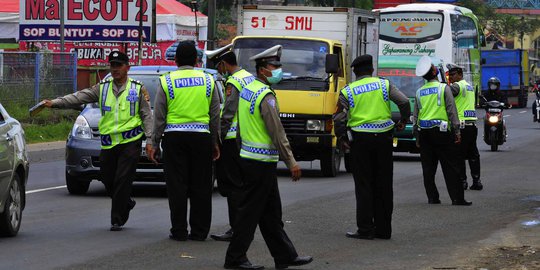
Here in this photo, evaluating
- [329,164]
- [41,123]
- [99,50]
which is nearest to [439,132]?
[329,164]

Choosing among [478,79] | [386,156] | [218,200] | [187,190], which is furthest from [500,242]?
[478,79]

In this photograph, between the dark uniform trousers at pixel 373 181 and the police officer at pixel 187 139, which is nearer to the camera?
the police officer at pixel 187 139

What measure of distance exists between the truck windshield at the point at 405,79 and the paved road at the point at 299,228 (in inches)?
232

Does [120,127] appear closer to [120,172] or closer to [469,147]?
[120,172]

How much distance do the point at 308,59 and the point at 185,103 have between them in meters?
8.88

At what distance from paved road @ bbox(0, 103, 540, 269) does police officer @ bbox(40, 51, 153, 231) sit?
391mm

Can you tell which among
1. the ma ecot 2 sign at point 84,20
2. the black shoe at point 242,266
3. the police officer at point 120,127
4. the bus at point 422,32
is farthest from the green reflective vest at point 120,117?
the bus at point 422,32

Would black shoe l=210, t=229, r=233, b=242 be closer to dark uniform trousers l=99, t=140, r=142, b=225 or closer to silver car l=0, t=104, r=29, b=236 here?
dark uniform trousers l=99, t=140, r=142, b=225

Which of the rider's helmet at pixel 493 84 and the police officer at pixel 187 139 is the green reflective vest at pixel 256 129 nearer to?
the police officer at pixel 187 139

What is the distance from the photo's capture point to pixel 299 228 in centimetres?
1293

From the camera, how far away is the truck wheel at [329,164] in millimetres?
20359

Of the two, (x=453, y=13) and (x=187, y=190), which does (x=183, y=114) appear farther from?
(x=453, y=13)

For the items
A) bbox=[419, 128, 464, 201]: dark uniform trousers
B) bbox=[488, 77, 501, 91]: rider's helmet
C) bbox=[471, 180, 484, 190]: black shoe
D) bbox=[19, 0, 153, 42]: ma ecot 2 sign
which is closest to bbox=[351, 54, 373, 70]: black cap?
bbox=[419, 128, 464, 201]: dark uniform trousers

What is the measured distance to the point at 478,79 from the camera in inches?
1764
